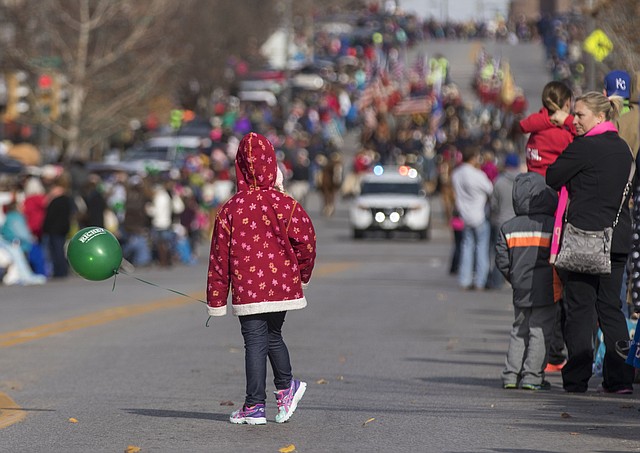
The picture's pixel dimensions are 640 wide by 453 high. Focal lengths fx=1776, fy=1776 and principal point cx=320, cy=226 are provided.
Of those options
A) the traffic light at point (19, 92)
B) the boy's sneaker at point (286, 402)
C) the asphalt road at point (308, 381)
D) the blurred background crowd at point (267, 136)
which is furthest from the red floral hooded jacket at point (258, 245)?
the traffic light at point (19, 92)

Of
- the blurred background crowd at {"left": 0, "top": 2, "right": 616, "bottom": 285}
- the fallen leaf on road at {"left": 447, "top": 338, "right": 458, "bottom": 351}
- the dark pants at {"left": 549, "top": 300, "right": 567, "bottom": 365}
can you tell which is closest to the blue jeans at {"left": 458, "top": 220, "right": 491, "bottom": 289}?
the blurred background crowd at {"left": 0, "top": 2, "right": 616, "bottom": 285}

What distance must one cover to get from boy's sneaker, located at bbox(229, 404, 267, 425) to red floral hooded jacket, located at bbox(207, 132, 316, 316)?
0.56 meters

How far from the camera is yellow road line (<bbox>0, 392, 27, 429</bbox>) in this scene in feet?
33.9

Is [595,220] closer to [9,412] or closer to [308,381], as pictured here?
[308,381]

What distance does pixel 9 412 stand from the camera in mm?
10773

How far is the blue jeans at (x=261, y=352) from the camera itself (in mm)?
10039

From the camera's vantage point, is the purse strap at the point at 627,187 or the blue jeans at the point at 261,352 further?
the purse strap at the point at 627,187

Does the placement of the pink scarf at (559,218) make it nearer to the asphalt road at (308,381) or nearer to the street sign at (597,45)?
the asphalt road at (308,381)

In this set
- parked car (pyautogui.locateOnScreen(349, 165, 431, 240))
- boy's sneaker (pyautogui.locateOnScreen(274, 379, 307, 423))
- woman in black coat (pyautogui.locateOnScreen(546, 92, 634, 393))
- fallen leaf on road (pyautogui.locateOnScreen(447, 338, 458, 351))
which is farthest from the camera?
parked car (pyautogui.locateOnScreen(349, 165, 431, 240))

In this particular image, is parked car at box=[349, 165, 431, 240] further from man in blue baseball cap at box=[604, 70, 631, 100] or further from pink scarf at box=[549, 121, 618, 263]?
pink scarf at box=[549, 121, 618, 263]

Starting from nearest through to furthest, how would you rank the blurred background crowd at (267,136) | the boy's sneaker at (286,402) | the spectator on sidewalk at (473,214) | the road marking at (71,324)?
the boy's sneaker at (286,402) → the road marking at (71,324) → the spectator on sidewalk at (473,214) → the blurred background crowd at (267,136)

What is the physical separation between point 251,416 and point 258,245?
973 mm

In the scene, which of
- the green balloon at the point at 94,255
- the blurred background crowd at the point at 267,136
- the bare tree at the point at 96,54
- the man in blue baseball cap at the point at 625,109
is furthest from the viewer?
the bare tree at the point at 96,54

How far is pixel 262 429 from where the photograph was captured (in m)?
9.97
